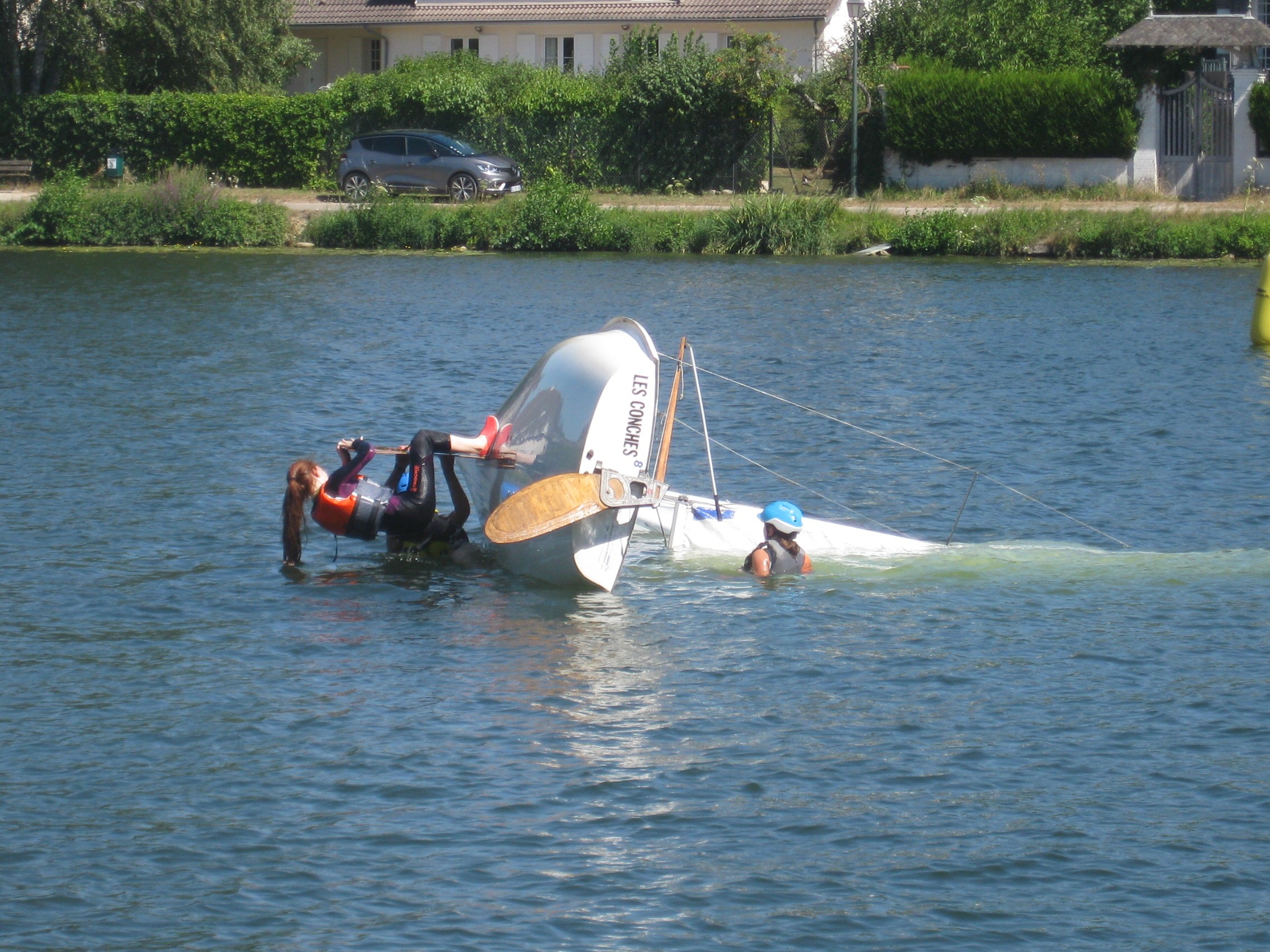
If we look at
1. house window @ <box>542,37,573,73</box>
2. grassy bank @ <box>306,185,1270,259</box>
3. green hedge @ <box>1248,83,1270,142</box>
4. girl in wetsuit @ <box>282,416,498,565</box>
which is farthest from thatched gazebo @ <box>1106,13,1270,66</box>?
girl in wetsuit @ <box>282,416,498,565</box>

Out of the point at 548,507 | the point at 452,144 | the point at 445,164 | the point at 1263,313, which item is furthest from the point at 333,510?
the point at 452,144

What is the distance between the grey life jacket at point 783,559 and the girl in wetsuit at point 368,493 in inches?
96.5

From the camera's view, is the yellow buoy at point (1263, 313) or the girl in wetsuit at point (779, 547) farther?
the yellow buoy at point (1263, 313)

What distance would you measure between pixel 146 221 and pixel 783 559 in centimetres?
3123

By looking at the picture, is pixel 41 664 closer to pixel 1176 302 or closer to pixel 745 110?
pixel 1176 302

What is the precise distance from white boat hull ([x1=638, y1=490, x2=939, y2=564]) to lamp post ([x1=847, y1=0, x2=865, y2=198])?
1123 inches

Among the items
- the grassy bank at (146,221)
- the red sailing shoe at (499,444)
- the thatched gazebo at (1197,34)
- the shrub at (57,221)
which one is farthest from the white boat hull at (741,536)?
the shrub at (57,221)

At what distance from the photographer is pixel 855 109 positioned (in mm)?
41750

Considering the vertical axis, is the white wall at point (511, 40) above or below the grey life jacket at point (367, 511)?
above

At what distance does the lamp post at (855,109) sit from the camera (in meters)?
41.6

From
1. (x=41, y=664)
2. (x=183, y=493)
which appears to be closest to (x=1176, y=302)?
(x=183, y=493)

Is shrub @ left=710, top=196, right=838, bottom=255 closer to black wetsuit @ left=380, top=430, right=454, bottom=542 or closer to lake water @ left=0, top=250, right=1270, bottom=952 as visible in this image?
lake water @ left=0, top=250, right=1270, bottom=952

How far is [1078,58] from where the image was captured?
4675 centimetres

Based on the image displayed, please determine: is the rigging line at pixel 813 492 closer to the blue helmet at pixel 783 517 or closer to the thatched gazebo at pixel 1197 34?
the blue helmet at pixel 783 517
